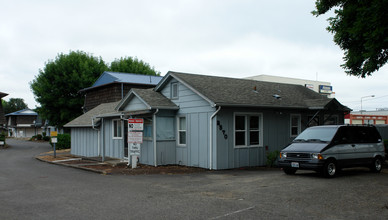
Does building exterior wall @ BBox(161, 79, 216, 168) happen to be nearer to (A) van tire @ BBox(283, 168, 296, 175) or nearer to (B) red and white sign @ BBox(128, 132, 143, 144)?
(B) red and white sign @ BBox(128, 132, 143, 144)

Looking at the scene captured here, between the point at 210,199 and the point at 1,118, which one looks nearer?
the point at 210,199

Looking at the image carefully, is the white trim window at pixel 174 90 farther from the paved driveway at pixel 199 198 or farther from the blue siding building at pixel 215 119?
the paved driveway at pixel 199 198

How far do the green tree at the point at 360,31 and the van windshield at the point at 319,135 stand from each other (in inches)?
114

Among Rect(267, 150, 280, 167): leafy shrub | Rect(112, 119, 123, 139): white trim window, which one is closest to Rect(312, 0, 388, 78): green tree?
Rect(267, 150, 280, 167): leafy shrub

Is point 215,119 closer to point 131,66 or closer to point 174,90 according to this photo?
point 174,90

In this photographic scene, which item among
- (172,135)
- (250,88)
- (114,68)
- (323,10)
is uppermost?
(114,68)

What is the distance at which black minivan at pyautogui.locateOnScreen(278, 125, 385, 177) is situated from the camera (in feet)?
38.3

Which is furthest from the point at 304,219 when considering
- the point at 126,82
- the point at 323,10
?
the point at 126,82

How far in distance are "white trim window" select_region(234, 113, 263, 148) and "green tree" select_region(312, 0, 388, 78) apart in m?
4.68

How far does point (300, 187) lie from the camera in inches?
392

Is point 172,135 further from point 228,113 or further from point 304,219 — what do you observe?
point 304,219

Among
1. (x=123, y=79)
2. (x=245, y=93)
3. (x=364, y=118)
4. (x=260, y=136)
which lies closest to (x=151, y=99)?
(x=245, y=93)

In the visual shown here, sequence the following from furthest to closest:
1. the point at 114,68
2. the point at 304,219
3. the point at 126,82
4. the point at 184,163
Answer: the point at 114,68 → the point at 126,82 → the point at 184,163 → the point at 304,219

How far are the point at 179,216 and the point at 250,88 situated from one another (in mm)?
13050
